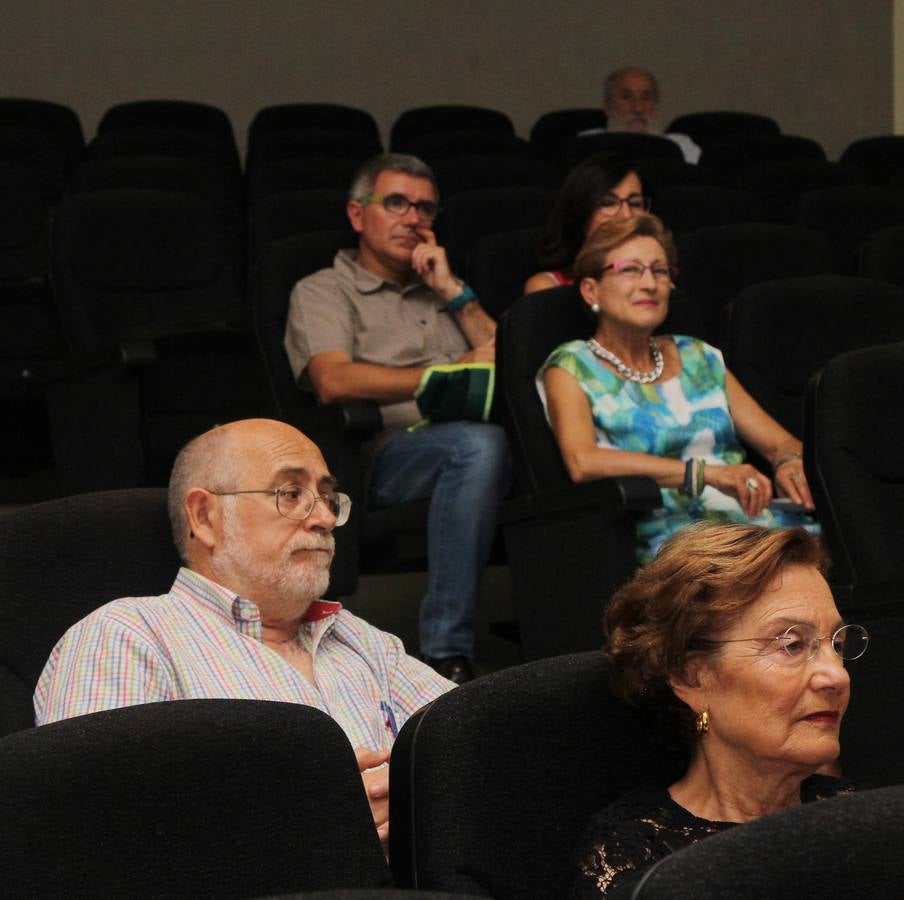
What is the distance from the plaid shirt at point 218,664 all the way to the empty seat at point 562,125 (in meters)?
4.40

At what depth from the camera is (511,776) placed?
1.39 m

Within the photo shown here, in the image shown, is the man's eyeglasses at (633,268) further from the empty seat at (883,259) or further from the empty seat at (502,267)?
the empty seat at (883,259)

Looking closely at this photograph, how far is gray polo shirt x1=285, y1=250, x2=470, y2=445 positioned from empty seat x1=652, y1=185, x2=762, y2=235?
918mm

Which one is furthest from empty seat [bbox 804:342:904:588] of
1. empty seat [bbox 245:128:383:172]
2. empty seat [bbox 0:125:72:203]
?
empty seat [bbox 0:125:72:203]

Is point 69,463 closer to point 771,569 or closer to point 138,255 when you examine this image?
point 138,255

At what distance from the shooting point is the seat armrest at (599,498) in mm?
2408

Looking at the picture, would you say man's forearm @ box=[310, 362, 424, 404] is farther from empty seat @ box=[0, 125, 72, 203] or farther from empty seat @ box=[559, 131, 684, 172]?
empty seat @ box=[0, 125, 72, 203]

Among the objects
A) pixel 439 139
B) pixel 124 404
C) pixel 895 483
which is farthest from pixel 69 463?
pixel 439 139

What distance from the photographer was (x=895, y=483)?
7.54 ft

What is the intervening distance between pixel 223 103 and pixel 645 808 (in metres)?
5.66

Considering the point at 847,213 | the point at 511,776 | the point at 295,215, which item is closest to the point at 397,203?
the point at 295,215

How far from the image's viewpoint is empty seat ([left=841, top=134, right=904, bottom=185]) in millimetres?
5707

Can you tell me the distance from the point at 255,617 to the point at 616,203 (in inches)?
62.0

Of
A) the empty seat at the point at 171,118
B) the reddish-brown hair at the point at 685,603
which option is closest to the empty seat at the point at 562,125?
the empty seat at the point at 171,118
